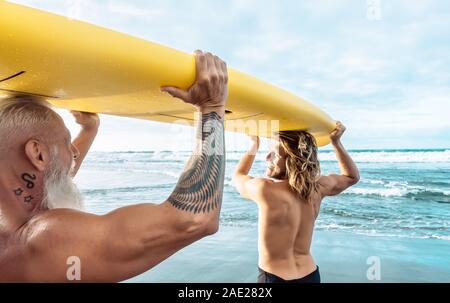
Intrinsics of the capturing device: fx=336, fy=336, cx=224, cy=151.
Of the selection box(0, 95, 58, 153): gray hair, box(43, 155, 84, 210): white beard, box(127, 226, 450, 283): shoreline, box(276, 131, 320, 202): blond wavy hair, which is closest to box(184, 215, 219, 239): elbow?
box(43, 155, 84, 210): white beard

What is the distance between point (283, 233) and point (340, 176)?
3.17 feet

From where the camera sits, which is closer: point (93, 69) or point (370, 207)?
point (93, 69)

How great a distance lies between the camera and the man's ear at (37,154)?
1189 mm

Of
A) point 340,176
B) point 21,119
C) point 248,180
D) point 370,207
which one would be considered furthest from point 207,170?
point 370,207

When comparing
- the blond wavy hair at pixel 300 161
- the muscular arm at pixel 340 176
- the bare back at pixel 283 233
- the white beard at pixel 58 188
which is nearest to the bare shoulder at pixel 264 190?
the bare back at pixel 283 233

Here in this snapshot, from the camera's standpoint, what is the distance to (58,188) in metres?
1.29

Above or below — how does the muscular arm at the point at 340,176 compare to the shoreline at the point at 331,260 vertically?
above

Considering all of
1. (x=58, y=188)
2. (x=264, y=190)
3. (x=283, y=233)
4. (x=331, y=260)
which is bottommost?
(x=331, y=260)

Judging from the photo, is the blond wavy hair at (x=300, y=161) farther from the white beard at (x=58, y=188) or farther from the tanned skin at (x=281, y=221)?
the white beard at (x=58, y=188)

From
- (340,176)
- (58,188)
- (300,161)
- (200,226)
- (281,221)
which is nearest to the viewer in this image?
(200,226)

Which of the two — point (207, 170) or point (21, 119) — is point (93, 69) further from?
point (207, 170)

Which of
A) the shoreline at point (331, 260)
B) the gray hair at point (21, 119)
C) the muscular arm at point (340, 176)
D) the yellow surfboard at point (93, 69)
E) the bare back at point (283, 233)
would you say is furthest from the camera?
the shoreline at point (331, 260)

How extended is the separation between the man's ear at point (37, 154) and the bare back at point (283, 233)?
1.97 m
